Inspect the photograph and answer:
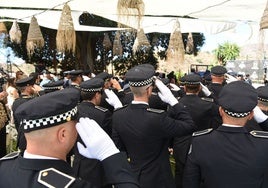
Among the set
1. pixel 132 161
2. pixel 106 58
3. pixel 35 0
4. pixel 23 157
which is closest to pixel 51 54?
pixel 106 58

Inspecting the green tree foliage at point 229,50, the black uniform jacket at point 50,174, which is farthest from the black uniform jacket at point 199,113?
the green tree foliage at point 229,50

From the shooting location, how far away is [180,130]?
288cm

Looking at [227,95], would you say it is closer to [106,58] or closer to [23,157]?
[23,157]

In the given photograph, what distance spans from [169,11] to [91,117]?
4202mm

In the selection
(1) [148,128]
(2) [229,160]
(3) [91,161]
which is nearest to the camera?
(2) [229,160]

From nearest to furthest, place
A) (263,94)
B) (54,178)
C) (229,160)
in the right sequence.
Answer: (54,178), (229,160), (263,94)

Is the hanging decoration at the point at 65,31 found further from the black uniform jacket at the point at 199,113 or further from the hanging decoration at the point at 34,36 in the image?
the black uniform jacket at the point at 199,113

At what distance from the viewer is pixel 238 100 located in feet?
7.36

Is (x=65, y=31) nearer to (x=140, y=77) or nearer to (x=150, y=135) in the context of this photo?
(x=140, y=77)

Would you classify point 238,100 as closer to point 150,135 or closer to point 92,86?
point 150,135

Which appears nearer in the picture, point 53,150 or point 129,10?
point 53,150

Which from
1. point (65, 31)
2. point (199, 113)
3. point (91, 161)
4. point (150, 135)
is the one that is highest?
point (65, 31)

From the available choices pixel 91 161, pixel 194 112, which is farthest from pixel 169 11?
pixel 91 161

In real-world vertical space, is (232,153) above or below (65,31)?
below
